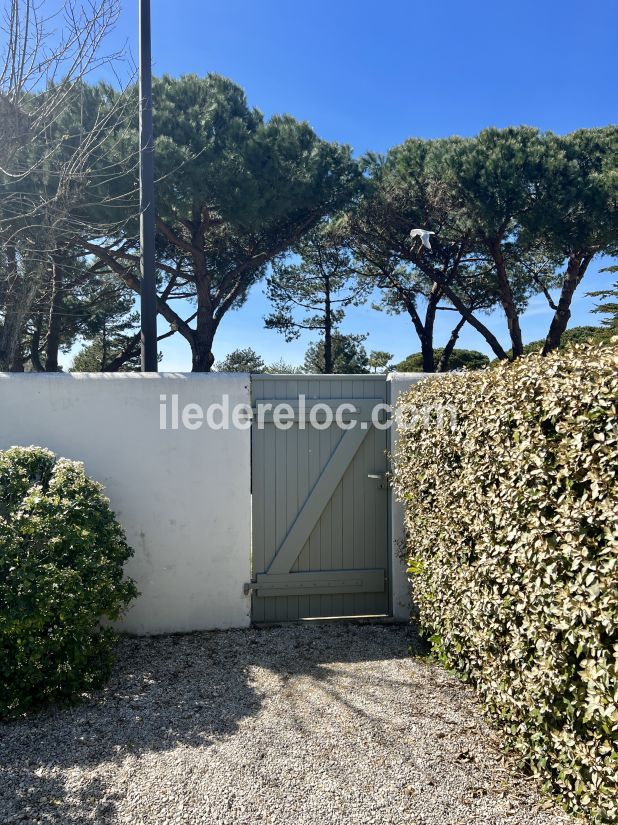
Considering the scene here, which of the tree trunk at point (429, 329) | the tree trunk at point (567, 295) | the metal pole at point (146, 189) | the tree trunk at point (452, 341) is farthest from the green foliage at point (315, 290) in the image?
the metal pole at point (146, 189)

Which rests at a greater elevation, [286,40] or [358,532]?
[286,40]

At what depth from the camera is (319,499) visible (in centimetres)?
418

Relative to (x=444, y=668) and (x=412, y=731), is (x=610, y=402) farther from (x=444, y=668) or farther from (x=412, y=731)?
(x=444, y=668)

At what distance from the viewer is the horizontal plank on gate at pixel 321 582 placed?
13.5 feet

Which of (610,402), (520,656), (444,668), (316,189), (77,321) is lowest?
(444,668)

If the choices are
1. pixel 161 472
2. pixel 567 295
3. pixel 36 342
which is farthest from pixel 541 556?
pixel 567 295

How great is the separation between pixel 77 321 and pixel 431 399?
1190 centimetres

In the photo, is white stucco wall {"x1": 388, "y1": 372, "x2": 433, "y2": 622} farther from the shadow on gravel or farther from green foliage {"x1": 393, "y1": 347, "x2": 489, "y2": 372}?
green foliage {"x1": 393, "y1": 347, "x2": 489, "y2": 372}

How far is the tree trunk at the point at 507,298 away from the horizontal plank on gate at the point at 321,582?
33.8ft

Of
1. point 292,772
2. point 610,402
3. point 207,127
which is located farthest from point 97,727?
point 207,127

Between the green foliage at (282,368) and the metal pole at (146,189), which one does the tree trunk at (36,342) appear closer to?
the green foliage at (282,368)

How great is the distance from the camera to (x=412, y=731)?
8.68 feet

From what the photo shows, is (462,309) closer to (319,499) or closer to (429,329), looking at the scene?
(429,329)

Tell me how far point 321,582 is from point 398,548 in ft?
2.22
